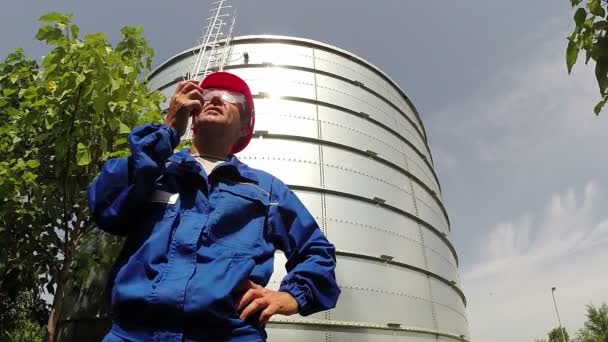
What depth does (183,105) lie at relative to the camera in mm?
1461

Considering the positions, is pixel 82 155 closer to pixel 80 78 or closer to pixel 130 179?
pixel 80 78

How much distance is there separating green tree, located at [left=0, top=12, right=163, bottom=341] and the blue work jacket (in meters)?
1.95

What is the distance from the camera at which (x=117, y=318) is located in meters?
1.21

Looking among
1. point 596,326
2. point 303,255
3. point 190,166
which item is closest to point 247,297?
Result: point 303,255

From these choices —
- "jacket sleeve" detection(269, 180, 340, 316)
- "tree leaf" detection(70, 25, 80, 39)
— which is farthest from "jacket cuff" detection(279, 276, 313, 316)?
"tree leaf" detection(70, 25, 80, 39)

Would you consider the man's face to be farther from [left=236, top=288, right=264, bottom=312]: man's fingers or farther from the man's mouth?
[left=236, top=288, right=264, bottom=312]: man's fingers

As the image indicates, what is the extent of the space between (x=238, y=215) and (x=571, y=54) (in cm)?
149

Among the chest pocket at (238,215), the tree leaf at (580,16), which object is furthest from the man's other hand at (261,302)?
the tree leaf at (580,16)

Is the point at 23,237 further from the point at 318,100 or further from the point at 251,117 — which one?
the point at 318,100

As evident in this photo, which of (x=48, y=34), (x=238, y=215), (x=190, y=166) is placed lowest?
(x=238, y=215)

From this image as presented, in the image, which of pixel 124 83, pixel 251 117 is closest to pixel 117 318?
pixel 251 117

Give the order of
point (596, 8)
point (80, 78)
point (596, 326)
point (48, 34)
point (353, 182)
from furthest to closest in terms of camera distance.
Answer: point (596, 326) < point (353, 182) < point (48, 34) < point (80, 78) < point (596, 8)

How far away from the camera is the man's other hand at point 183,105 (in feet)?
4.81

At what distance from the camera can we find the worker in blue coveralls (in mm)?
1153
